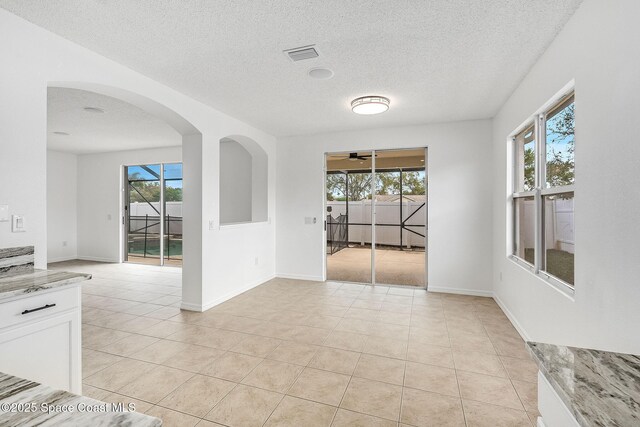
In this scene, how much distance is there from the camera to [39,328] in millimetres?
1621

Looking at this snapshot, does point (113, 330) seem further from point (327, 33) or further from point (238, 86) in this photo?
point (327, 33)

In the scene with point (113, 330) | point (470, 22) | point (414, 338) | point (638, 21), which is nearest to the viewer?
point (638, 21)

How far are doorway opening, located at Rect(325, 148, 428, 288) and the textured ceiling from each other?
74.7 inches

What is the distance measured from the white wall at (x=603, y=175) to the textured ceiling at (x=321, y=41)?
13.5 inches

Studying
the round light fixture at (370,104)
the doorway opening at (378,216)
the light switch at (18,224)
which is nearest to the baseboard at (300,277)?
the doorway opening at (378,216)

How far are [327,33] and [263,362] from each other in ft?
8.64

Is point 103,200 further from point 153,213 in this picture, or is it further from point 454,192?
point 454,192

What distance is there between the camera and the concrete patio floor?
212 inches

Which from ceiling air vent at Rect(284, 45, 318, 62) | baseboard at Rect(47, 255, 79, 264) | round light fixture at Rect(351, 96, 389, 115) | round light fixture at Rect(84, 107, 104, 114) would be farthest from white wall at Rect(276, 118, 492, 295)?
baseboard at Rect(47, 255, 79, 264)

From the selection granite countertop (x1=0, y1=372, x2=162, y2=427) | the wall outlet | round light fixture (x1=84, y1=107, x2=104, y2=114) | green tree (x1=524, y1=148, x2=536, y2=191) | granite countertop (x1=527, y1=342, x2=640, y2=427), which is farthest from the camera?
round light fixture (x1=84, y1=107, x2=104, y2=114)

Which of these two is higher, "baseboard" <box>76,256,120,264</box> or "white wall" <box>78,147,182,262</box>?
"white wall" <box>78,147,182,262</box>

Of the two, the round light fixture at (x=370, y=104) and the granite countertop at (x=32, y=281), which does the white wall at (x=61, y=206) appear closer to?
the granite countertop at (x=32, y=281)

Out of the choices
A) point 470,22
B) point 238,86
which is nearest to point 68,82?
point 238,86

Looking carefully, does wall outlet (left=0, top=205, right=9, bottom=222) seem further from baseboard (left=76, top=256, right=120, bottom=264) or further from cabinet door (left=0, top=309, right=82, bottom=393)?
baseboard (left=76, top=256, right=120, bottom=264)
